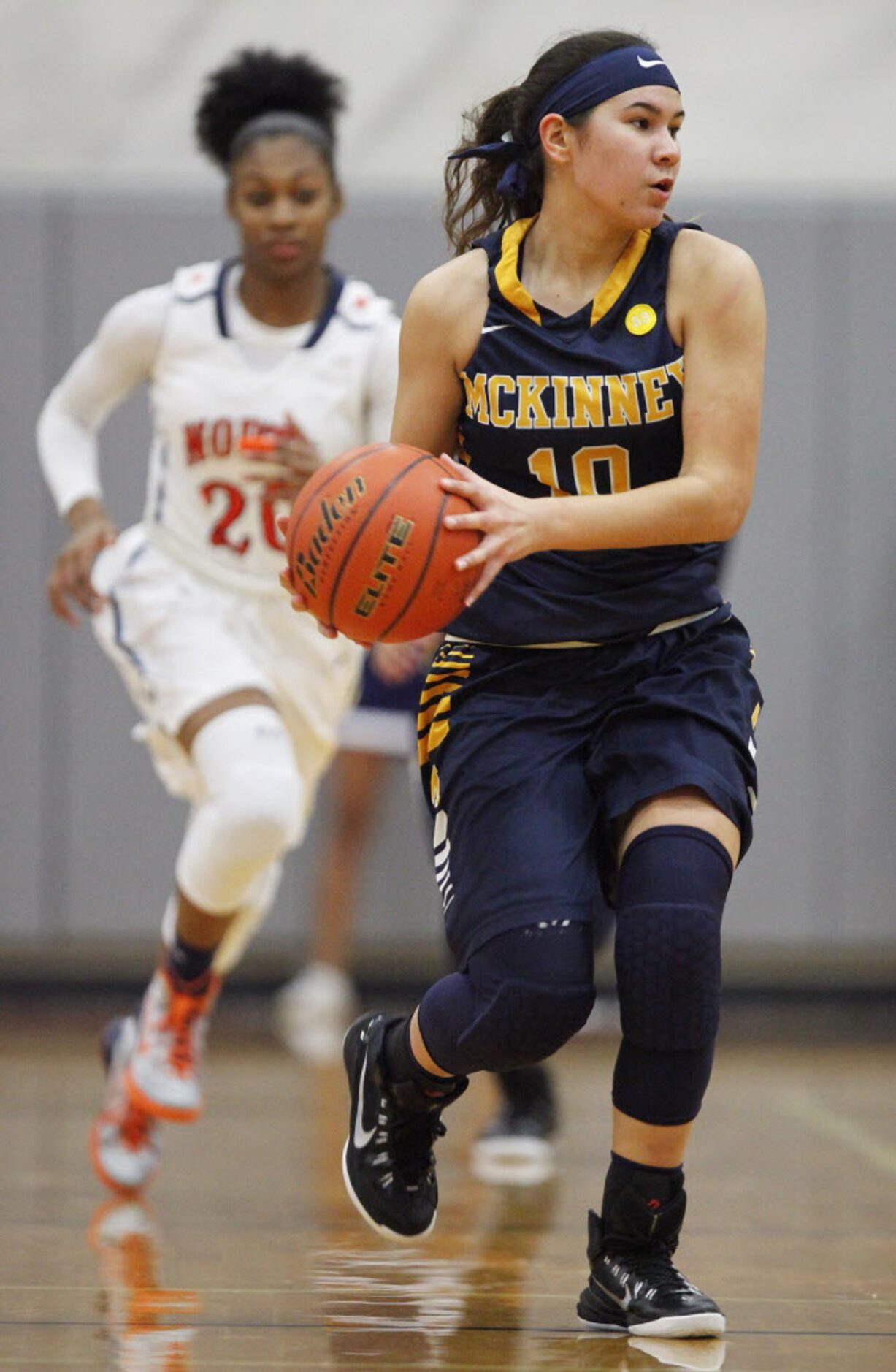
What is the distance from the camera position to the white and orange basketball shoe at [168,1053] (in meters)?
3.68

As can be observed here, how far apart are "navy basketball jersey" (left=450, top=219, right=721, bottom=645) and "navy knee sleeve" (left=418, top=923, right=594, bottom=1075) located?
412 mm

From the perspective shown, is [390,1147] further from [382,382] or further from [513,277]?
[382,382]

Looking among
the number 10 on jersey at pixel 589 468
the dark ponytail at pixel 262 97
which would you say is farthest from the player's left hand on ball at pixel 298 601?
the dark ponytail at pixel 262 97

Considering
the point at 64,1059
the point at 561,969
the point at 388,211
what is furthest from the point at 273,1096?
the point at 388,211

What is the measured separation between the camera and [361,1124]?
286 cm

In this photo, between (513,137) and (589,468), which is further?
(513,137)

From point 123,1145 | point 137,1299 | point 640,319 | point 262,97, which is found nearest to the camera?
point 640,319

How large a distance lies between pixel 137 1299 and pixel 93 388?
198 centimetres

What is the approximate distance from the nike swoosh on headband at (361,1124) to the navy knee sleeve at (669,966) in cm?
44

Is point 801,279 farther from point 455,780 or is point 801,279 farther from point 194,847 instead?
point 455,780

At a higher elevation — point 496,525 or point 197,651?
point 496,525

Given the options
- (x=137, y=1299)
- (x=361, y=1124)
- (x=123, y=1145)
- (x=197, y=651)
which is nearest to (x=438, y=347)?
(x=361, y=1124)

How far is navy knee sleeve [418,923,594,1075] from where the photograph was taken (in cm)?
256

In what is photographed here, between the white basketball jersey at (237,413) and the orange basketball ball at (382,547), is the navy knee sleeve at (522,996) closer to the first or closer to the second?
the orange basketball ball at (382,547)
